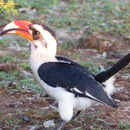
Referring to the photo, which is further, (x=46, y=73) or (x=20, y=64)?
(x=20, y=64)

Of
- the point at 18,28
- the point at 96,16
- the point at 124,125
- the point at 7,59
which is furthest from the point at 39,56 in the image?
the point at 96,16

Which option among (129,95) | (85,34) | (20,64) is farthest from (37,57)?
(85,34)

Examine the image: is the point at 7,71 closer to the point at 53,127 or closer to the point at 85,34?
the point at 53,127

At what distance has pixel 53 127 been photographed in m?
5.37

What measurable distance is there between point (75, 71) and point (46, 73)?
32 cm

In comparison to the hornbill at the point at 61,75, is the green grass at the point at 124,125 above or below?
below

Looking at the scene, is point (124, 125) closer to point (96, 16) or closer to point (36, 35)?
point (36, 35)

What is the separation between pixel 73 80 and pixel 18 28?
80 centimetres

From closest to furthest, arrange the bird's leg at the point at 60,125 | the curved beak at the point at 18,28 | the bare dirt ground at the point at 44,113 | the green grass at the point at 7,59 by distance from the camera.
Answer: the curved beak at the point at 18,28, the bird's leg at the point at 60,125, the bare dirt ground at the point at 44,113, the green grass at the point at 7,59

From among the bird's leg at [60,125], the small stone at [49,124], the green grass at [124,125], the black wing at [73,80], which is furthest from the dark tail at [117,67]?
the small stone at [49,124]

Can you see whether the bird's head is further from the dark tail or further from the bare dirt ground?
the bare dirt ground

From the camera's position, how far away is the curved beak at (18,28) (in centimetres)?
Result: 495

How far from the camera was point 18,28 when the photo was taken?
5020 mm

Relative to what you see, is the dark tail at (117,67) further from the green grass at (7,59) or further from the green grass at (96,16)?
the green grass at (96,16)
